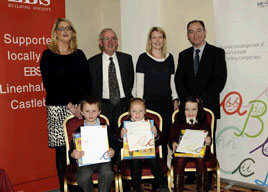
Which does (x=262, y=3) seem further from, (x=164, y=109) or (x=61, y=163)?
(x=61, y=163)

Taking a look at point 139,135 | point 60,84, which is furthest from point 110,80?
point 139,135

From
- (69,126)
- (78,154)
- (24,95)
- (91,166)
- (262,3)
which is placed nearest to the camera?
(78,154)

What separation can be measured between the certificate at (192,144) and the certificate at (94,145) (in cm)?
74

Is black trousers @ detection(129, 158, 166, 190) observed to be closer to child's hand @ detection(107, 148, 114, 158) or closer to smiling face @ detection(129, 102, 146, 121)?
child's hand @ detection(107, 148, 114, 158)

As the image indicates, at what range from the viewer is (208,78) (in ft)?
12.6

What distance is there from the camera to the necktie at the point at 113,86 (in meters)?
3.94

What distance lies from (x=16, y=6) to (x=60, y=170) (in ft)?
6.42

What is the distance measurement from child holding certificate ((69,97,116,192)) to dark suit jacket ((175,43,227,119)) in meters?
1.13

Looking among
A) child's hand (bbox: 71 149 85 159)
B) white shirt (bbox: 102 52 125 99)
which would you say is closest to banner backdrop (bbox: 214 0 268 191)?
white shirt (bbox: 102 52 125 99)

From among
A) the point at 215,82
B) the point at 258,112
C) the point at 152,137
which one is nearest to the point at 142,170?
the point at 152,137

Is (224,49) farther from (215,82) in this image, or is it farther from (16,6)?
(16,6)

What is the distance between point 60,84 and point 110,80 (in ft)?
2.10

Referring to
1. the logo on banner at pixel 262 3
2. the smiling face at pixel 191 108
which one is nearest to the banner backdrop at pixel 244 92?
the logo on banner at pixel 262 3

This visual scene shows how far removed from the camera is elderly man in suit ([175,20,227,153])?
12.5 ft
